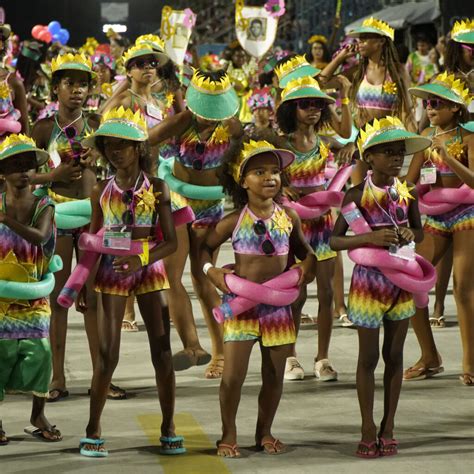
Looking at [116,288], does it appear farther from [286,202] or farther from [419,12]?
[419,12]

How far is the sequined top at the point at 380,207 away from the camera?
6730mm

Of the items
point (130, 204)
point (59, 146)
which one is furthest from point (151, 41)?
point (130, 204)

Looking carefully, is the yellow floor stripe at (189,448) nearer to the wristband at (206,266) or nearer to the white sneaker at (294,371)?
the wristband at (206,266)

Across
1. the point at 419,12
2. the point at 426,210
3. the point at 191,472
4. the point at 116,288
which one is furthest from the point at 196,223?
the point at 419,12

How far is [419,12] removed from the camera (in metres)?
32.0

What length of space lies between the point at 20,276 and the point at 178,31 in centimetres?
894

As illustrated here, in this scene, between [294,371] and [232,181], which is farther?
[294,371]

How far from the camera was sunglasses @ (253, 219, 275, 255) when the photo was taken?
261 inches

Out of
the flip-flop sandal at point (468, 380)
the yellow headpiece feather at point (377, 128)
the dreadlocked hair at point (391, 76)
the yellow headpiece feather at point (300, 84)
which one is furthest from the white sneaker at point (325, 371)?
the dreadlocked hair at point (391, 76)

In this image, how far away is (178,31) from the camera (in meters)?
15.3

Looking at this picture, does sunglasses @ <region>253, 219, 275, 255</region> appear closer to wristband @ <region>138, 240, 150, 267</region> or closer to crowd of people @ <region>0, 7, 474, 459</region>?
crowd of people @ <region>0, 7, 474, 459</region>

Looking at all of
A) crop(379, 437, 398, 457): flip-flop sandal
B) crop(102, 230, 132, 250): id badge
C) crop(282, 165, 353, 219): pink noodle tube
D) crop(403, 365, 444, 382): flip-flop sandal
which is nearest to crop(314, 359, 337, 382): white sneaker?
crop(403, 365, 444, 382): flip-flop sandal

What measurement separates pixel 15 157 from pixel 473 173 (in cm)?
285

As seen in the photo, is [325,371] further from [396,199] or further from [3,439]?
[3,439]
